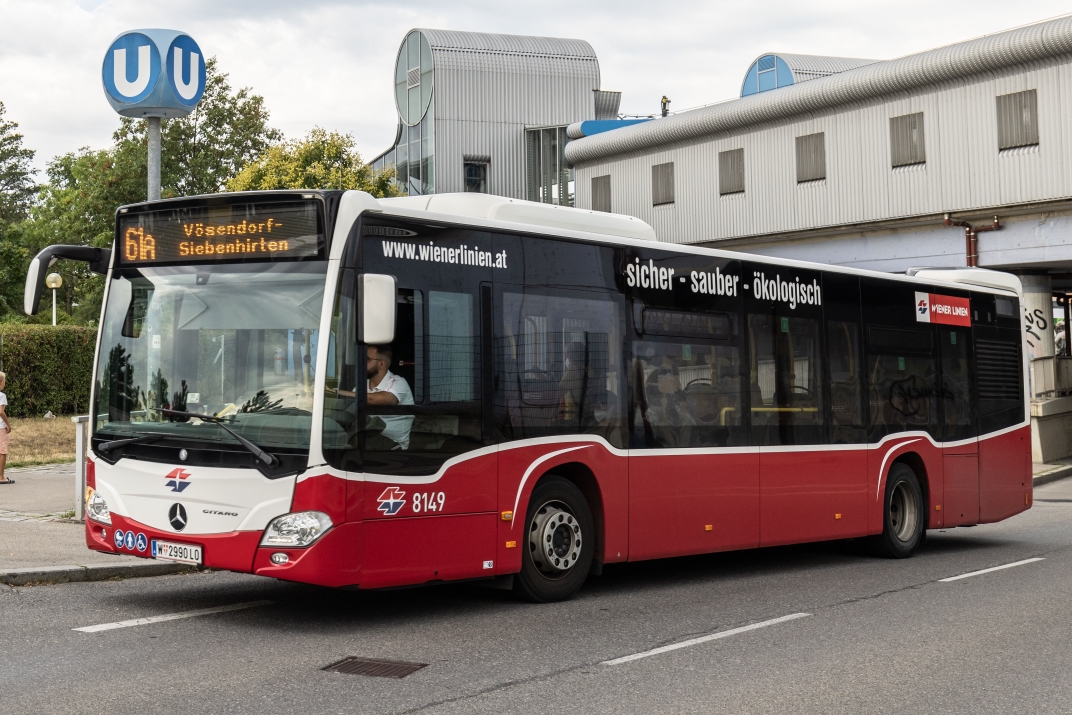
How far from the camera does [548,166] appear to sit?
50.5 meters

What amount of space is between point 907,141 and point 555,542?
23260 millimetres

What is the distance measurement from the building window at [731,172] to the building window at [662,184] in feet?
6.10

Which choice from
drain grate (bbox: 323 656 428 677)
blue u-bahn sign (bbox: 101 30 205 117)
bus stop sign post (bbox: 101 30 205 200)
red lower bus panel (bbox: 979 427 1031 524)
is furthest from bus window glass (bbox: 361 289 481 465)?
red lower bus panel (bbox: 979 427 1031 524)

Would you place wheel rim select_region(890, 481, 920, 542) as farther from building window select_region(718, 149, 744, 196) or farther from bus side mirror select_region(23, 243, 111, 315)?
building window select_region(718, 149, 744, 196)

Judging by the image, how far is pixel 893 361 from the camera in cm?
1337

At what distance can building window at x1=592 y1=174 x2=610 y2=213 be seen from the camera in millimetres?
38875

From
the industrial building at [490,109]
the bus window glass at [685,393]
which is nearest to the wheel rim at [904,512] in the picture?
the bus window glass at [685,393]

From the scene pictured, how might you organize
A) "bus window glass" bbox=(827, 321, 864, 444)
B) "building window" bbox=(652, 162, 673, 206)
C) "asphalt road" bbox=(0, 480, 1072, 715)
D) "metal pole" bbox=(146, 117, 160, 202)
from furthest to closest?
"building window" bbox=(652, 162, 673, 206)
"metal pole" bbox=(146, 117, 160, 202)
"bus window glass" bbox=(827, 321, 864, 444)
"asphalt road" bbox=(0, 480, 1072, 715)

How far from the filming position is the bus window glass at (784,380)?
11594 mm

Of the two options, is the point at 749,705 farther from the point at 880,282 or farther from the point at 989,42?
the point at 989,42

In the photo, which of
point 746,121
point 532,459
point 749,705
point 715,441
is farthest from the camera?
point 746,121

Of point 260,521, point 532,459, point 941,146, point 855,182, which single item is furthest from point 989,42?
point 260,521

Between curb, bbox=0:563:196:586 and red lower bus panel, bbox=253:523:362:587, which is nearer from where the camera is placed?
red lower bus panel, bbox=253:523:362:587

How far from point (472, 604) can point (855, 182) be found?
24227 millimetres
